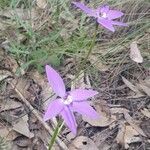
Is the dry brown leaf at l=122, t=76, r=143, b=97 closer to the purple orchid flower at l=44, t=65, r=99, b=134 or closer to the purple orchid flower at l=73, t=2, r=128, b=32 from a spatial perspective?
the purple orchid flower at l=73, t=2, r=128, b=32

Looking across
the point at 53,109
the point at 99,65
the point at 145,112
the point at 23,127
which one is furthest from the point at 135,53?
the point at 53,109

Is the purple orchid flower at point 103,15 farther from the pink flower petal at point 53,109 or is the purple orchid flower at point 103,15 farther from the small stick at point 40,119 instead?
the small stick at point 40,119

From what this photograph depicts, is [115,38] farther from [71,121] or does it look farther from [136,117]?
[71,121]

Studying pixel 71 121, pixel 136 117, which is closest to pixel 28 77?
pixel 136 117

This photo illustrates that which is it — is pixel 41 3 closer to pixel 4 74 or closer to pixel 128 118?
pixel 4 74

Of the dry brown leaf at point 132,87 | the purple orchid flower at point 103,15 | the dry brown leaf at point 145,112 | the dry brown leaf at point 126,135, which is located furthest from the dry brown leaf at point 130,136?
the purple orchid flower at point 103,15

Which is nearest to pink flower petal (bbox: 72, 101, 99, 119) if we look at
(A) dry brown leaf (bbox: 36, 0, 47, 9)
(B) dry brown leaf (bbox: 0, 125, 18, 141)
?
(B) dry brown leaf (bbox: 0, 125, 18, 141)

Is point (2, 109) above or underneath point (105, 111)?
above
